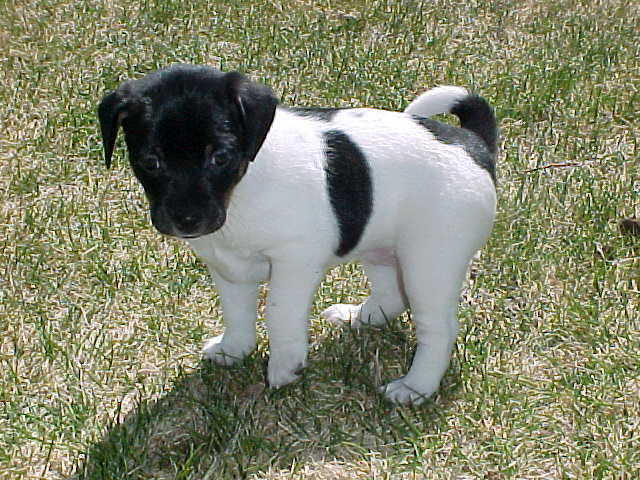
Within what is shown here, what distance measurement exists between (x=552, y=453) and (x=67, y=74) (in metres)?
4.70

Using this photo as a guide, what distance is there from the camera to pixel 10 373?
13.7ft

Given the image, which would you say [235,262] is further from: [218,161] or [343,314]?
[343,314]

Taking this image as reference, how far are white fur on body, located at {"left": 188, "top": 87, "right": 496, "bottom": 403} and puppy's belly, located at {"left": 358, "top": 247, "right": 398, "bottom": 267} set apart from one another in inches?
4.8

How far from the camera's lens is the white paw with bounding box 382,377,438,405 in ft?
13.2

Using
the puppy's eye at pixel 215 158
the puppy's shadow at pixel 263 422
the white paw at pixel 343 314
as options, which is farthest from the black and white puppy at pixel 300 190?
the white paw at pixel 343 314

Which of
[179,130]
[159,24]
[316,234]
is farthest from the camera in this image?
[159,24]

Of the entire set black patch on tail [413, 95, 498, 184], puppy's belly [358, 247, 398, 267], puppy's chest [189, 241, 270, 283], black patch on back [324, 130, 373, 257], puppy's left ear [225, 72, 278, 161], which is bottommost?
puppy's belly [358, 247, 398, 267]

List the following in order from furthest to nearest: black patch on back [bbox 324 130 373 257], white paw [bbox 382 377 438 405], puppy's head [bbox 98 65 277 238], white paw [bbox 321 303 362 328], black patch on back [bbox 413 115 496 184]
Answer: white paw [bbox 321 303 362 328] → white paw [bbox 382 377 438 405] → black patch on back [bbox 413 115 496 184] → black patch on back [bbox 324 130 373 257] → puppy's head [bbox 98 65 277 238]

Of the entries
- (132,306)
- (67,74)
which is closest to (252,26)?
(67,74)

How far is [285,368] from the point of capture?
4.00 meters

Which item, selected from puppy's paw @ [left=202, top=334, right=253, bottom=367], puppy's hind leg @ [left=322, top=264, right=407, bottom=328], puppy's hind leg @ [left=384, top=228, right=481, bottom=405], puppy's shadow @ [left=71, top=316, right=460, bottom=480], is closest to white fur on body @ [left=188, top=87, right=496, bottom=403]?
puppy's hind leg @ [left=384, top=228, right=481, bottom=405]

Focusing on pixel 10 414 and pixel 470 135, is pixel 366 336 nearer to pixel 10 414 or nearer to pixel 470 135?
pixel 470 135

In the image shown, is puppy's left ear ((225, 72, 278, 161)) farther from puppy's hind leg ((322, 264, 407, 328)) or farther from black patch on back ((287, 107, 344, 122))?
puppy's hind leg ((322, 264, 407, 328))

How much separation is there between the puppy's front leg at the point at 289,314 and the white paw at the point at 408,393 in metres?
0.39
